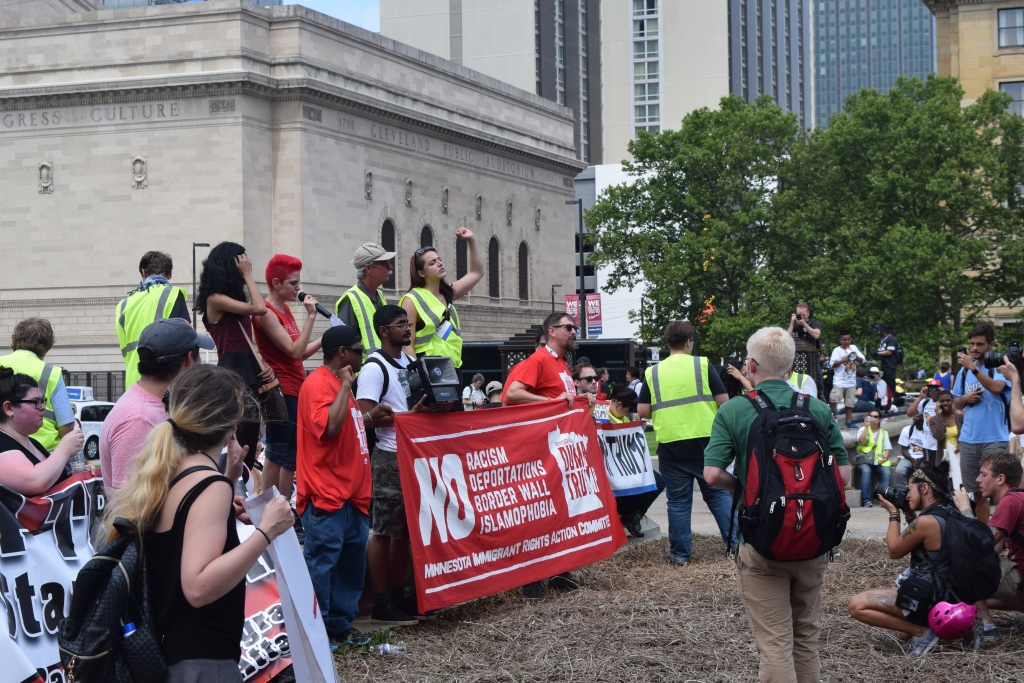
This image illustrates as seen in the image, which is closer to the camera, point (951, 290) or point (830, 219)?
point (951, 290)

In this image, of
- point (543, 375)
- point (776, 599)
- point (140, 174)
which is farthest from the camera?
point (140, 174)

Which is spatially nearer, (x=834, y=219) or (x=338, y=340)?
(x=338, y=340)

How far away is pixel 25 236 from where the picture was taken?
52.7 meters

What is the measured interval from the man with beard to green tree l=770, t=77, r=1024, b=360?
40.7 metres

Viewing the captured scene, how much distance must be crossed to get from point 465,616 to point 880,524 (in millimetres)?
6469

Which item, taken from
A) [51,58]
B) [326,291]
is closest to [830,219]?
[326,291]

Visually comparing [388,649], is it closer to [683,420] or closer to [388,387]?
[388,387]

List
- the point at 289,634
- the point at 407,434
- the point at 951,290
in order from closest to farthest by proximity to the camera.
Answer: the point at 289,634 < the point at 407,434 < the point at 951,290

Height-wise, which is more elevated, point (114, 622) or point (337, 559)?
point (114, 622)

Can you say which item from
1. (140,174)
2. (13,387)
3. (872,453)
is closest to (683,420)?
(13,387)

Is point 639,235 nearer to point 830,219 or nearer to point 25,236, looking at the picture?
point 830,219

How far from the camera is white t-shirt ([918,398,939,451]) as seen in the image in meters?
Answer: 16.3

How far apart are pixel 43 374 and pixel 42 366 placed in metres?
0.06

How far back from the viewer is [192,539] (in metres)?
3.86
